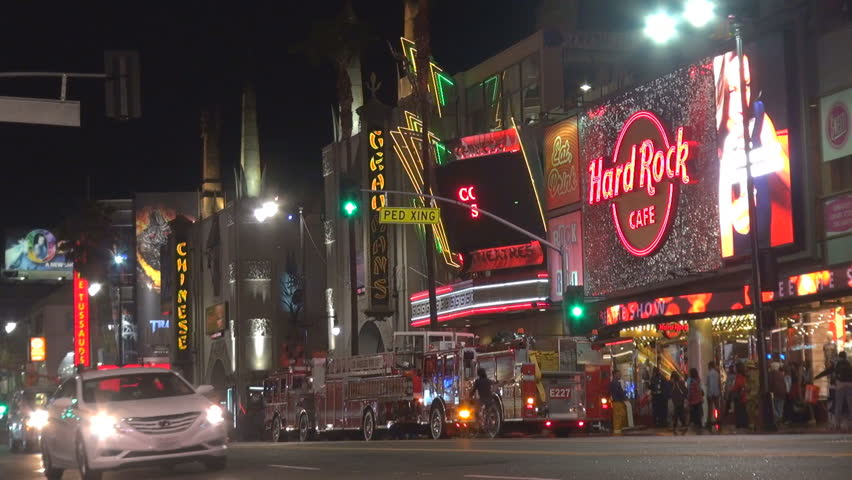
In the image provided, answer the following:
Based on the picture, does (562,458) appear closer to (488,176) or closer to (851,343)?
(851,343)

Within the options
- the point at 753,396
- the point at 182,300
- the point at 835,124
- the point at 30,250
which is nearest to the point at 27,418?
the point at 753,396

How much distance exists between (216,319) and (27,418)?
36382mm

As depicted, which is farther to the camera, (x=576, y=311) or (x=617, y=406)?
(x=617, y=406)

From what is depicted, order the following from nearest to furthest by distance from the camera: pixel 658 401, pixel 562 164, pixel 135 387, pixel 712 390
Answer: pixel 135 387 < pixel 712 390 < pixel 658 401 < pixel 562 164

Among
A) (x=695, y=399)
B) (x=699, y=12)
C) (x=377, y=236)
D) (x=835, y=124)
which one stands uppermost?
(x=699, y=12)

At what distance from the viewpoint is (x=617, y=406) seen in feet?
113

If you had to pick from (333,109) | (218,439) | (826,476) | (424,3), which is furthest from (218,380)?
(826,476)

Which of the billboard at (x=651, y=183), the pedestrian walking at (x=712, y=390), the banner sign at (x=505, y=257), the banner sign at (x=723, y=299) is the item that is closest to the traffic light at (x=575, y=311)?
the pedestrian walking at (x=712, y=390)

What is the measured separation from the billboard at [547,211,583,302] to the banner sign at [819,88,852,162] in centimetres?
1210

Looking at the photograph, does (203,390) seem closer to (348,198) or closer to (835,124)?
(348,198)

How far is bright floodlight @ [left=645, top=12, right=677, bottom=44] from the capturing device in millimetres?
34469

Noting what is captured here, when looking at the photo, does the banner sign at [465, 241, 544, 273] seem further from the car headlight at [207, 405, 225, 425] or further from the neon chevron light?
the car headlight at [207, 405, 225, 425]

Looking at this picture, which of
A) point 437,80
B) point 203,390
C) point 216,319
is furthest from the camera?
point 216,319

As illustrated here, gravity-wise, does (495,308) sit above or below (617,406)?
above
